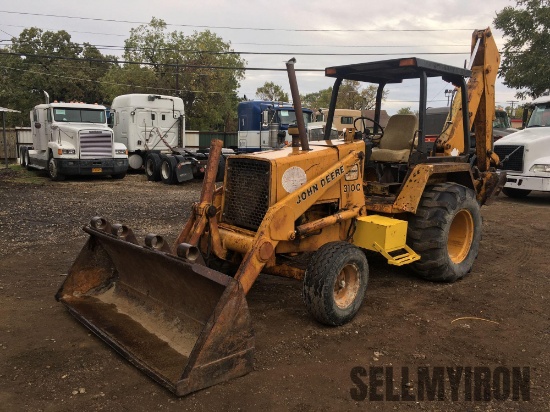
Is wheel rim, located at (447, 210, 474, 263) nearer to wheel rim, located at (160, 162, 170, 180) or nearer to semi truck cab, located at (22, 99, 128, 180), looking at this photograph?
wheel rim, located at (160, 162, 170, 180)

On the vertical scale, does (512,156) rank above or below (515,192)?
above

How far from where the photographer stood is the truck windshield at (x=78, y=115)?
1617 centimetres

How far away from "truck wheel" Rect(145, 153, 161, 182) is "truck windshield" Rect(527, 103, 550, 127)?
11.6 m

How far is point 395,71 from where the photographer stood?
5.82 metres

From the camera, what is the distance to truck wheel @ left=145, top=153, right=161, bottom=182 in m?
16.4

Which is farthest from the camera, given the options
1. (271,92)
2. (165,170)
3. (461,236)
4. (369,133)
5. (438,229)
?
(271,92)

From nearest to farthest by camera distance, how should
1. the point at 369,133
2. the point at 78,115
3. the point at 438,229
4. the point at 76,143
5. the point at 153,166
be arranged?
1. the point at 438,229
2. the point at 369,133
3. the point at 76,143
4. the point at 78,115
5. the point at 153,166

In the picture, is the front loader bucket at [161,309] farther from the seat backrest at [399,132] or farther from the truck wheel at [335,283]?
the seat backrest at [399,132]

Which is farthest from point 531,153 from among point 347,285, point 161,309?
point 161,309

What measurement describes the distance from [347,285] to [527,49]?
23029 mm

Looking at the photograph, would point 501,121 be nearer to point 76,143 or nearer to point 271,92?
point 76,143

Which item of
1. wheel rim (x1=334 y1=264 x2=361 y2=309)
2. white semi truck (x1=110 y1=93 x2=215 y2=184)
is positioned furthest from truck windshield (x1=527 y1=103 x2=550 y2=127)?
white semi truck (x1=110 y1=93 x2=215 y2=184)

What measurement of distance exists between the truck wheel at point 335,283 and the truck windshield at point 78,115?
1442 cm

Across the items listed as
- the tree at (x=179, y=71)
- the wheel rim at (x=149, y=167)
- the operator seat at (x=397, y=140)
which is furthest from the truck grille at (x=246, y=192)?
the tree at (x=179, y=71)
